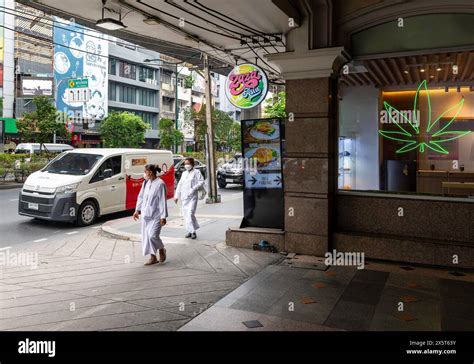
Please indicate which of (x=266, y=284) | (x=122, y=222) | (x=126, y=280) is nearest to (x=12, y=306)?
(x=126, y=280)

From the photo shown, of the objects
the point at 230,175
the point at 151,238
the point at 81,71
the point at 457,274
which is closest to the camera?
the point at 457,274

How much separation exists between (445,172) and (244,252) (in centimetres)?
388

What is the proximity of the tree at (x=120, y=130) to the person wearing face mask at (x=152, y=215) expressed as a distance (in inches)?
1230

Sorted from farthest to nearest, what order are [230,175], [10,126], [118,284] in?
1. [10,126]
2. [230,175]
3. [118,284]

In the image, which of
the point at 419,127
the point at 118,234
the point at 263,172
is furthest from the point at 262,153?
the point at 118,234

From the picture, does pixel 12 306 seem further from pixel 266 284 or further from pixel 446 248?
pixel 446 248

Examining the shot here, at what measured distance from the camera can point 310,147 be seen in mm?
7102

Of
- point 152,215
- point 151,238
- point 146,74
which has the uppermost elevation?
point 146,74

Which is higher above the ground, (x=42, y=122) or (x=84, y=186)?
(x=42, y=122)

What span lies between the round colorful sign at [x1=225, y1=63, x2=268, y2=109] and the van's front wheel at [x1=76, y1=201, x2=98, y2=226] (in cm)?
484

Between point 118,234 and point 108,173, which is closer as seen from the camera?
point 118,234

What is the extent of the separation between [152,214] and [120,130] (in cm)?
3164

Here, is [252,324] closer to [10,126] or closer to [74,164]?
[74,164]

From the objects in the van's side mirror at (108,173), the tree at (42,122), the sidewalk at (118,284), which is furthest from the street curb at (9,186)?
the sidewalk at (118,284)
